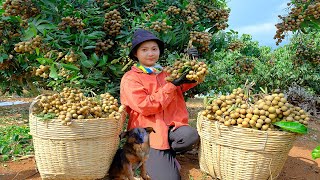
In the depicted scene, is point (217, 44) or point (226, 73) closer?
point (217, 44)

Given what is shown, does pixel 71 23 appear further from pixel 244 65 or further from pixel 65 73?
pixel 244 65

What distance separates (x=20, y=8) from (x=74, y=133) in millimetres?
1424

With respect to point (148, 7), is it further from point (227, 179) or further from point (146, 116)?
point (227, 179)

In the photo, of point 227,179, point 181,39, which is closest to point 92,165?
point 227,179

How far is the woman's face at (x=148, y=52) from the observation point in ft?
10.5

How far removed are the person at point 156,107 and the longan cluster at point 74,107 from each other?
0.28 meters

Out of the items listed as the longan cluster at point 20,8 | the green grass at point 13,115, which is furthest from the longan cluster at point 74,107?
the green grass at point 13,115

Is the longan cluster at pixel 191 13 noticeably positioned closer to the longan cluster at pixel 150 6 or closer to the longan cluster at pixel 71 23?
the longan cluster at pixel 150 6

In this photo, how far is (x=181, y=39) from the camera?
4.05 m

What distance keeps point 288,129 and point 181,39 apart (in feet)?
5.74

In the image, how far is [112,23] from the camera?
3.80 metres

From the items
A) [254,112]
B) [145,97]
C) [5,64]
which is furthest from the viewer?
[5,64]

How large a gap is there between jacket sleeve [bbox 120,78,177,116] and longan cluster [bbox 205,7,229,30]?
1676 millimetres

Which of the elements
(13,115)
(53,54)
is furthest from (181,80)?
(13,115)
